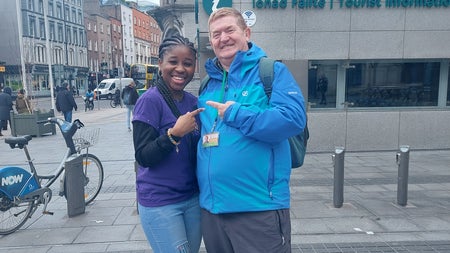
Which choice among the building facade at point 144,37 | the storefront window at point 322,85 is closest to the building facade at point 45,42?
the building facade at point 144,37

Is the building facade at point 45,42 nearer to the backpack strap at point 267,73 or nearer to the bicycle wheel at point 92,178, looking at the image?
the bicycle wheel at point 92,178

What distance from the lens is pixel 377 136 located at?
8.71 meters

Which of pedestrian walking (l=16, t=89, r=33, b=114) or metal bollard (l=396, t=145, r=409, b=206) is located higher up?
pedestrian walking (l=16, t=89, r=33, b=114)

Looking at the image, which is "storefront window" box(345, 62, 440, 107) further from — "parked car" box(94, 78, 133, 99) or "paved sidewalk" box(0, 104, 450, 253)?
"parked car" box(94, 78, 133, 99)

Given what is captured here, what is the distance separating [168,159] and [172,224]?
363 millimetres

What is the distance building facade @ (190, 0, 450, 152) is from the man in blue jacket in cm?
675

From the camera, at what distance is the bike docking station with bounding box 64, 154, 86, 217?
4.68 m

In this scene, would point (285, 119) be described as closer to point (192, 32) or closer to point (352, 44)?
point (352, 44)

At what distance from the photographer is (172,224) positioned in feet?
6.63

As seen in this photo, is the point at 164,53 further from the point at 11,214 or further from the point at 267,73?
the point at 11,214

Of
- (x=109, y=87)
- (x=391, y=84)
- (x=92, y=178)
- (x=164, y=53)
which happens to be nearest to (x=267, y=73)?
(x=164, y=53)

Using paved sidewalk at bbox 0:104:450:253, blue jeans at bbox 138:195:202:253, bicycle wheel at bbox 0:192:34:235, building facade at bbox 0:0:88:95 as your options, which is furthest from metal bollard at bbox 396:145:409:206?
building facade at bbox 0:0:88:95

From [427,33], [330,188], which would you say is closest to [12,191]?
[330,188]

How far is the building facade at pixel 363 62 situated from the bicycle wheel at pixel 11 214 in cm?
503
